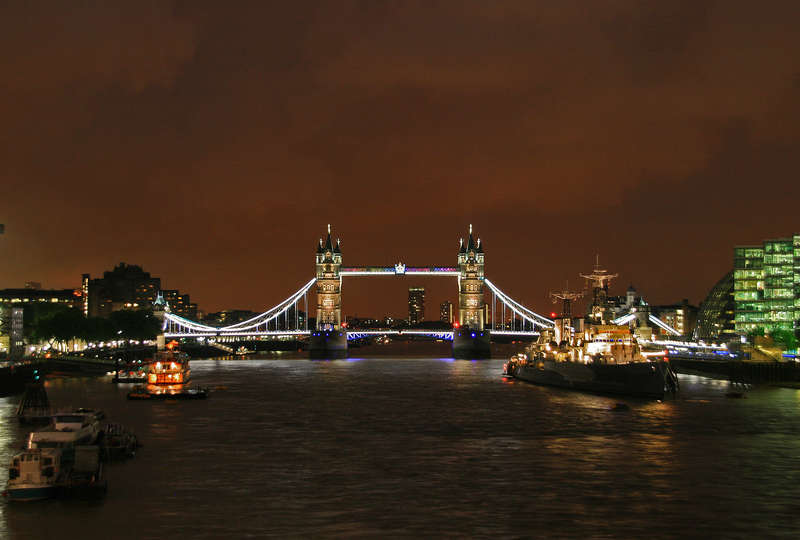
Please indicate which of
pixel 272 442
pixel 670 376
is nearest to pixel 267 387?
pixel 670 376

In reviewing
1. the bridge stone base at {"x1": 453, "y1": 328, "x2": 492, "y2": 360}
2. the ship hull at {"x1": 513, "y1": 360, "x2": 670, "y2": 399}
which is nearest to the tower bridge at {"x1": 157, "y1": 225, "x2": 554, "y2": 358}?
the bridge stone base at {"x1": 453, "y1": 328, "x2": 492, "y2": 360}

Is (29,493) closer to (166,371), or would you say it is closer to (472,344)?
(166,371)

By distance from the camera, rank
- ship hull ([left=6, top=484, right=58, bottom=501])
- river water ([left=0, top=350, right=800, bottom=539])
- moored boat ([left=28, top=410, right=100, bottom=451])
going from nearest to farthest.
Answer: river water ([left=0, top=350, right=800, bottom=539]) < ship hull ([left=6, top=484, right=58, bottom=501]) < moored boat ([left=28, top=410, right=100, bottom=451])

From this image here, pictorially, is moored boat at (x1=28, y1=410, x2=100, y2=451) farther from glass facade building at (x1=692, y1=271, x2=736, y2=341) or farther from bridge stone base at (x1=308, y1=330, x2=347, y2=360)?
bridge stone base at (x1=308, y1=330, x2=347, y2=360)

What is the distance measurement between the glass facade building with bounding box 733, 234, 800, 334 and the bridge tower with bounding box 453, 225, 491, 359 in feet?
160

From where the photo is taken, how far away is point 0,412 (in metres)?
60.0

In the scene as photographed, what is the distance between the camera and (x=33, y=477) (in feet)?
95.8

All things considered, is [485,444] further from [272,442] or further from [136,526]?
[136,526]

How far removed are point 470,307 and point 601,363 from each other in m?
107

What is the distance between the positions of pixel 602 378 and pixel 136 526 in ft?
175

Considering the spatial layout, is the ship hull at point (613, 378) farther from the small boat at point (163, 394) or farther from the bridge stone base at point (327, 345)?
the bridge stone base at point (327, 345)

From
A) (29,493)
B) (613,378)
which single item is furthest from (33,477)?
(613,378)

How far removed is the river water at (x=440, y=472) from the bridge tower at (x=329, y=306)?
102 meters

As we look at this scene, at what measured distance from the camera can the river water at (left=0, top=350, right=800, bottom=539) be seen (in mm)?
27062
